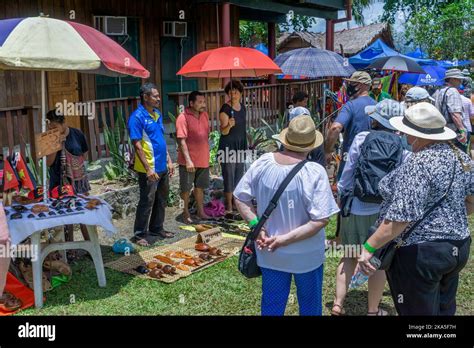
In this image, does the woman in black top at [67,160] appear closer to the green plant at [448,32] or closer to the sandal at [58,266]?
the sandal at [58,266]

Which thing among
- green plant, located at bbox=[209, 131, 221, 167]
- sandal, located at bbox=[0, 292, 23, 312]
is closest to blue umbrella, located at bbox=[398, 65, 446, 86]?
green plant, located at bbox=[209, 131, 221, 167]

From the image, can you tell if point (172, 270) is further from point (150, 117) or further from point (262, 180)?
point (262, 180)

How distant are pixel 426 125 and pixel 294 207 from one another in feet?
3.00

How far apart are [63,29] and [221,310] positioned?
2.76 meters

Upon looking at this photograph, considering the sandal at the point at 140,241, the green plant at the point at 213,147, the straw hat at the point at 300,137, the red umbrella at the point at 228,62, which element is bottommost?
the sandal at the point at 140,241

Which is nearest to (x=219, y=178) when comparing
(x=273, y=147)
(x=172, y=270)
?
(x=273, y=147)

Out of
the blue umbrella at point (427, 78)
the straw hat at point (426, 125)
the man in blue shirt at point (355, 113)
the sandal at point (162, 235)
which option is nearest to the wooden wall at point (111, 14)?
the sandal at point (162, 235)

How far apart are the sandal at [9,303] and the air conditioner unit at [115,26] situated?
705cm

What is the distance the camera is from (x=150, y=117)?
5941mm

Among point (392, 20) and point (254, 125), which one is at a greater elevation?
point (392, 20)

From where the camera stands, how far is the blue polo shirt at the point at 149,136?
5.84 meters

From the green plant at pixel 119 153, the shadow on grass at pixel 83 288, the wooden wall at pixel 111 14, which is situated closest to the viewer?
the shadow on grass at pixel 83 288
